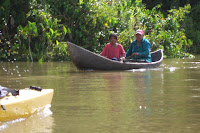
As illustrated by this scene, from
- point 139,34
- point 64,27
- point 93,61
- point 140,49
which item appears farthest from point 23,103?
point 64,27

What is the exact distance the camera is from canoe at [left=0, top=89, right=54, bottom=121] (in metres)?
4.75

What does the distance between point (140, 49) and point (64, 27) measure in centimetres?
485

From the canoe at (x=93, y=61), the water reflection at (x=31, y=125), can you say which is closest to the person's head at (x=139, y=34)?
the canoe at (x=93, y=61)

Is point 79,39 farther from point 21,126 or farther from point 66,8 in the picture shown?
point 21,126

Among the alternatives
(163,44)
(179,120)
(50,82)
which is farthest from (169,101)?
(163,44)

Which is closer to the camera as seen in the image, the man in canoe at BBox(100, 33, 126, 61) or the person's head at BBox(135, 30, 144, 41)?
the man in canoe at BBox(100, 33, 126, 61)

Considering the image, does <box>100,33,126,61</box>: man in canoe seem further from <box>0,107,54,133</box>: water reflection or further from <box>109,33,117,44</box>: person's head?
<box>0,107,54,133</box>: water reflection

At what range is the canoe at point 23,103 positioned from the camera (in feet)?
15.6

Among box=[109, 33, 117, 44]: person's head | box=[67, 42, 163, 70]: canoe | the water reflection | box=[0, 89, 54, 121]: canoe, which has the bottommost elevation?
the water reflection

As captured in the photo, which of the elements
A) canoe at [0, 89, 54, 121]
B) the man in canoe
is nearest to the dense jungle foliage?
the man in canoe

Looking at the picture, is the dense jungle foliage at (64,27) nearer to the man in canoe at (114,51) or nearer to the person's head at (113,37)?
the man in canoe at (114,51)

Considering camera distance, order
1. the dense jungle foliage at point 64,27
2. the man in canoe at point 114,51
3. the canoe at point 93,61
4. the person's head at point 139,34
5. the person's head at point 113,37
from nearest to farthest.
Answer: the canoe at point 93,61 → the person's head at point 113,37 → the man in canoe at point 114,51 → the person's head at point 139,34 → the dense jungle foliage at point 64,27

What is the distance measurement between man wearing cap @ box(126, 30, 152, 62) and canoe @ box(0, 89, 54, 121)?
7.54 metres

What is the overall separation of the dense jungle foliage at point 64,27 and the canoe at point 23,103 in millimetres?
10527
